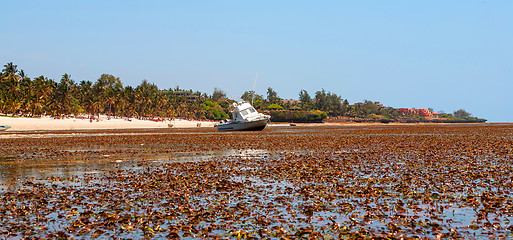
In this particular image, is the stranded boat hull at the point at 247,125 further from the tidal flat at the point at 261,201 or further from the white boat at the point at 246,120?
the tidal flat at the point at 261,201

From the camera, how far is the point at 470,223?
10.9m

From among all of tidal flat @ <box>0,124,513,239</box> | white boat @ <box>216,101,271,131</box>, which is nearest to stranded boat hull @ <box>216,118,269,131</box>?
white boat @ <box>216,101,271,131</box>

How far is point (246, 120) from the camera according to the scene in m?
85.7

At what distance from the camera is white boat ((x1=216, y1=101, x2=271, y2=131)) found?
8550cm

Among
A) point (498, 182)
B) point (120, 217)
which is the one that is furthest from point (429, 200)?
point (120, 217)

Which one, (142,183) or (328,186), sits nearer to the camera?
(328,186)

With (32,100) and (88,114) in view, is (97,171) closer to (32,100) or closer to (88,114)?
(32,100)

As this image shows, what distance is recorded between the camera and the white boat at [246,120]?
281ft

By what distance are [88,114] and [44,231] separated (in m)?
166

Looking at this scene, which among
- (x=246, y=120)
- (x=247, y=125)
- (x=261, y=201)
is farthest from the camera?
(x=247, y=125)

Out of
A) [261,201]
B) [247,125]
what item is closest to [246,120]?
[247,125]

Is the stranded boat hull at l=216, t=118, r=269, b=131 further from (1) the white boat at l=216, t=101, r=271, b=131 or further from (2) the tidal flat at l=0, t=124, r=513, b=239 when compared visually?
(2) the tidal flat at l=0, t=124, r=513, b=239

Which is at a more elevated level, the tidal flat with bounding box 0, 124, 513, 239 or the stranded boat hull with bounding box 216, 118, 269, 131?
the stranded boat hull with bounding box 216, 118, 269, 131

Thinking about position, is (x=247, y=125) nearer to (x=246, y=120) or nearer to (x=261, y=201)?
(x=246, y=120)
